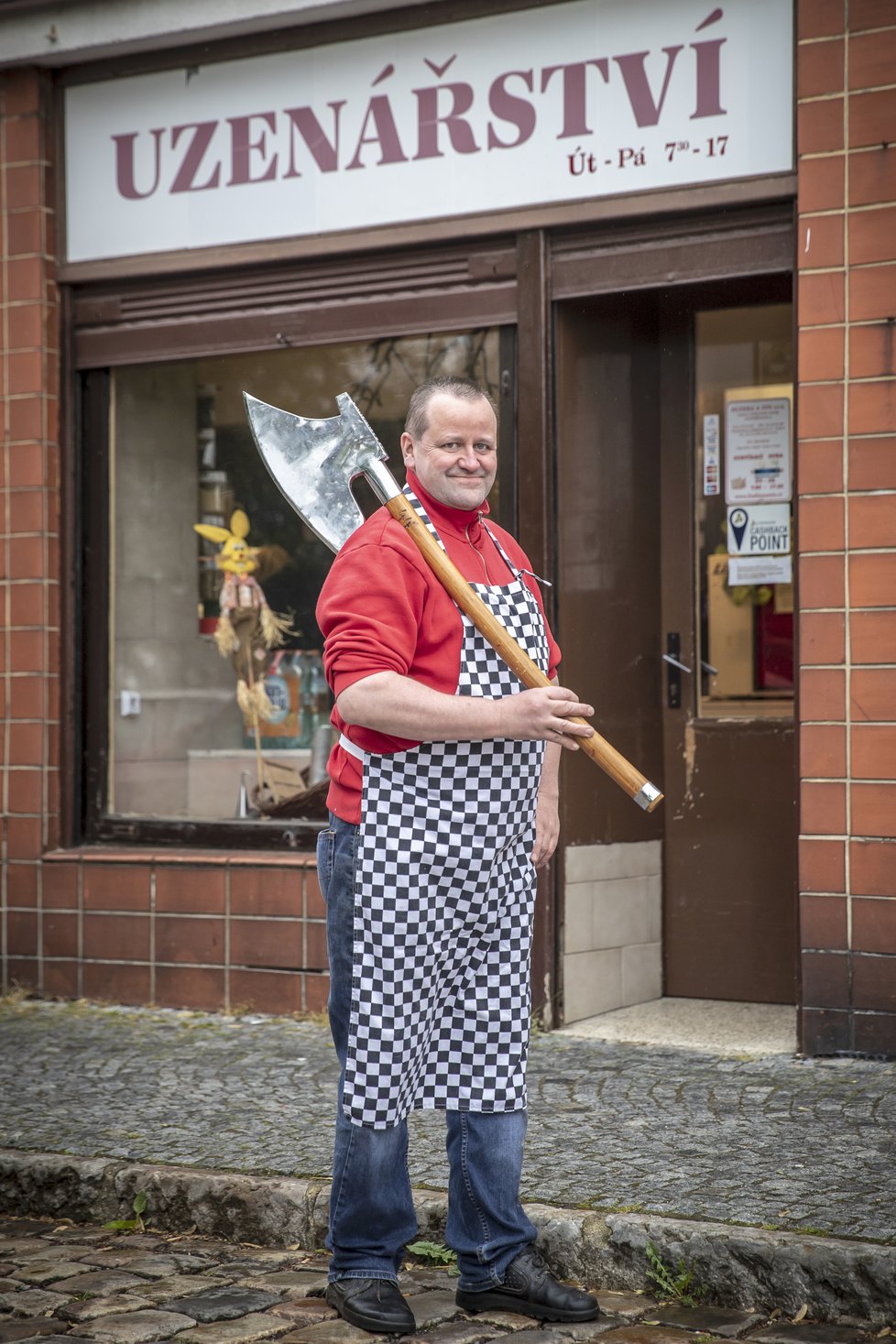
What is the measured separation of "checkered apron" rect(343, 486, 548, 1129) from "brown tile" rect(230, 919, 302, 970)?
9.60 feet

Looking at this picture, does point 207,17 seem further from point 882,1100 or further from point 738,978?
point 882,1100

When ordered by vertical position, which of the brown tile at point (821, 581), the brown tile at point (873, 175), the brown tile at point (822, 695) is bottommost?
the brown tile at point (822, 695)

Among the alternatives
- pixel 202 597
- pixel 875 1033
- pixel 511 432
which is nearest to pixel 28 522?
pixel 202 597

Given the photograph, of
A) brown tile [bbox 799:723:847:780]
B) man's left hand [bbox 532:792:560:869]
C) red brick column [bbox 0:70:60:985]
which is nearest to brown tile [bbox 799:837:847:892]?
brown tile [bbox 799:723:847:780]

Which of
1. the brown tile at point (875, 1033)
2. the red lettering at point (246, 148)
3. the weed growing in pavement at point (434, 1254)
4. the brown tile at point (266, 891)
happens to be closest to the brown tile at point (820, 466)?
the brown tile at point (875, 1033)

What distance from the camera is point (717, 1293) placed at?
370 centimetres

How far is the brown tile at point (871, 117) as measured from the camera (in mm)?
5484

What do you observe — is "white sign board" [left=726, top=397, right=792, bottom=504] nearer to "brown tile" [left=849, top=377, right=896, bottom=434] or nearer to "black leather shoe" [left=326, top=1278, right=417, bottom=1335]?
"brown tile" [left=849, top=377, right=896, bottom=434]

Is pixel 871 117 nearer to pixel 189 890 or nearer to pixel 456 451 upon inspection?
pixel 456 451

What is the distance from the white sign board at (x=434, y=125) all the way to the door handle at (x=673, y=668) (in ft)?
5.71

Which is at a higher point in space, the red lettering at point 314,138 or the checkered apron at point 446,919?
the red lettering at point 314,138

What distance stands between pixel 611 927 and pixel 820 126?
2.98 metres

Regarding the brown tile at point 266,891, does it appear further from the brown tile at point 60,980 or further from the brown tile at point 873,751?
the brown tile at point 873,751

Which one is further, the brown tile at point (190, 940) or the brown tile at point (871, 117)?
the brown tile at point (190, 940)
